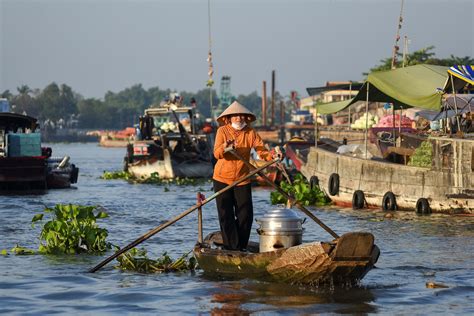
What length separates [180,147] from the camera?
137 feet

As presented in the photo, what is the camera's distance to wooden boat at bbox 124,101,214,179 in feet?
133

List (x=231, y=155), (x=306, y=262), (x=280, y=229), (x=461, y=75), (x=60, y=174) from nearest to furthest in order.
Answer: (x=306, y=262) < (x=280, y=229) < (x=231, y=155) < (x=461, y=75) < (x=60, y=174)

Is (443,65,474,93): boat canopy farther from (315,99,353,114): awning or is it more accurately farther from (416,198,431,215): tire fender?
(315,99,353,114): awning

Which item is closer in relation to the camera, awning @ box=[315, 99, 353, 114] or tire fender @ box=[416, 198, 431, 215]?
tire fender @ box=[416, 198, 431, 215]

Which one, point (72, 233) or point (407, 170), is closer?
point (72, 233)

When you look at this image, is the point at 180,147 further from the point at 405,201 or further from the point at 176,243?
the point at 176,243

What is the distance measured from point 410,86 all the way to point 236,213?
12.1m

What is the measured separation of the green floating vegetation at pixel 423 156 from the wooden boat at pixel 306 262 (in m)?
9.55

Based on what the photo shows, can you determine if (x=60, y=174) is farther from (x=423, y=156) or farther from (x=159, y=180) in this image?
(x=423, y=156)

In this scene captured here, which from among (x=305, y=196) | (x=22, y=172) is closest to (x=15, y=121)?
(x=22, y=172)

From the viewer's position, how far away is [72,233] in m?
15.4

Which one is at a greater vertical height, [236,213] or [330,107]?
[330,107]

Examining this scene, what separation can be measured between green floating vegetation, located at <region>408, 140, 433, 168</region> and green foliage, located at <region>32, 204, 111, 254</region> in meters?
8.04

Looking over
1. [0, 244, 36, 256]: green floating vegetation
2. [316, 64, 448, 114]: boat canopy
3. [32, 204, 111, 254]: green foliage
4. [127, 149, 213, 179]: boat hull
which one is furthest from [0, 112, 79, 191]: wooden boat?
[32, 204, 111, 254]: green foliage
